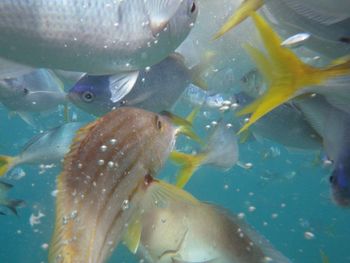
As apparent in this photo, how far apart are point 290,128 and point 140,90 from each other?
1.19 metres

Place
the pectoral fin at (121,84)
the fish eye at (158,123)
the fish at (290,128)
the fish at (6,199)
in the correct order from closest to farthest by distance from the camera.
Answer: the fish eye at (158,123)
the pectoral fin at (121,84)
the fish at (290,128)
the fish at (6,199)

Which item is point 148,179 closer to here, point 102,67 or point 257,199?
point 102,67

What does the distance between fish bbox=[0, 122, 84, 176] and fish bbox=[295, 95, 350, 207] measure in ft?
7.54

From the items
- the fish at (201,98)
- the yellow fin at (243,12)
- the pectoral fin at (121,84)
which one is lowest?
the fish at (201,98)

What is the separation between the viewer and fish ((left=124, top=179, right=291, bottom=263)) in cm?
216

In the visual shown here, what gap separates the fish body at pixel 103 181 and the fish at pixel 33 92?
9.05 ft

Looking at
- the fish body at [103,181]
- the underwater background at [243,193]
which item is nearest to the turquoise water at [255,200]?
the underwater background at [243,193]

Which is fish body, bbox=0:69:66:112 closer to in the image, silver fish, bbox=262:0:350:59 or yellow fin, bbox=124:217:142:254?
silver fish, bbox=262:0:350:59

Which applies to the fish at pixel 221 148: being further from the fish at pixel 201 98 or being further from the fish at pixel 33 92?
the fish at pixel 201 98

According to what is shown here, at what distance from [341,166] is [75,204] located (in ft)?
4.36

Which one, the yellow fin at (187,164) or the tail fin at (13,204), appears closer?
the yellow fin at (187,164)

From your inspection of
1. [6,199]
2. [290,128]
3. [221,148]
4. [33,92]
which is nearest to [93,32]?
[290,128]

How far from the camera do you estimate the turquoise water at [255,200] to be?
1068 inches

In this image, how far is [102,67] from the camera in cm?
243
